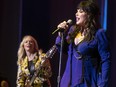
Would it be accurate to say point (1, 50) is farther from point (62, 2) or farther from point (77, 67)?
point (77, 67)

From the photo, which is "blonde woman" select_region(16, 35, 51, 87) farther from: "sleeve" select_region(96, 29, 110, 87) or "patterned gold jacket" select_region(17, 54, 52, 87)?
"sleeve" select_region(96, 29, 110, 87)

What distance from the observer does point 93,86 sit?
2568 millimetres

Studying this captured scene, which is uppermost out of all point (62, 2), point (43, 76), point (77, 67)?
point (62, 2)

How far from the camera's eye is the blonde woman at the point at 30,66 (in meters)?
4.33

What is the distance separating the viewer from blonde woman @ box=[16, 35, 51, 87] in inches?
171

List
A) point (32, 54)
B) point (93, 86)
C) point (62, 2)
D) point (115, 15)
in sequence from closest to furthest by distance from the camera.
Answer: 1. point (93, 86)
2. point (115, 15)
3. point (32, 54)
4. point (62, 2)

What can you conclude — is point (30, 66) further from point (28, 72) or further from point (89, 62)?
point (89, 62)

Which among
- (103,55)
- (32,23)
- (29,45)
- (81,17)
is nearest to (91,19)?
(81,17)

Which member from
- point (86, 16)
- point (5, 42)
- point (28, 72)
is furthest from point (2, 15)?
point (86, 16)

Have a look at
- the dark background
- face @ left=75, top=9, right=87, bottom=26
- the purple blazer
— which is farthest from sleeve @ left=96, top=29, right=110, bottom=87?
the dark background

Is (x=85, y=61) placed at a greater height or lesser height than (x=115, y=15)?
lesser

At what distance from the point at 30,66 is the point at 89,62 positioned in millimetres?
1914

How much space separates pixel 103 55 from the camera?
2.58 metres

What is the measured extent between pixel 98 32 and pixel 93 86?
39 cm
